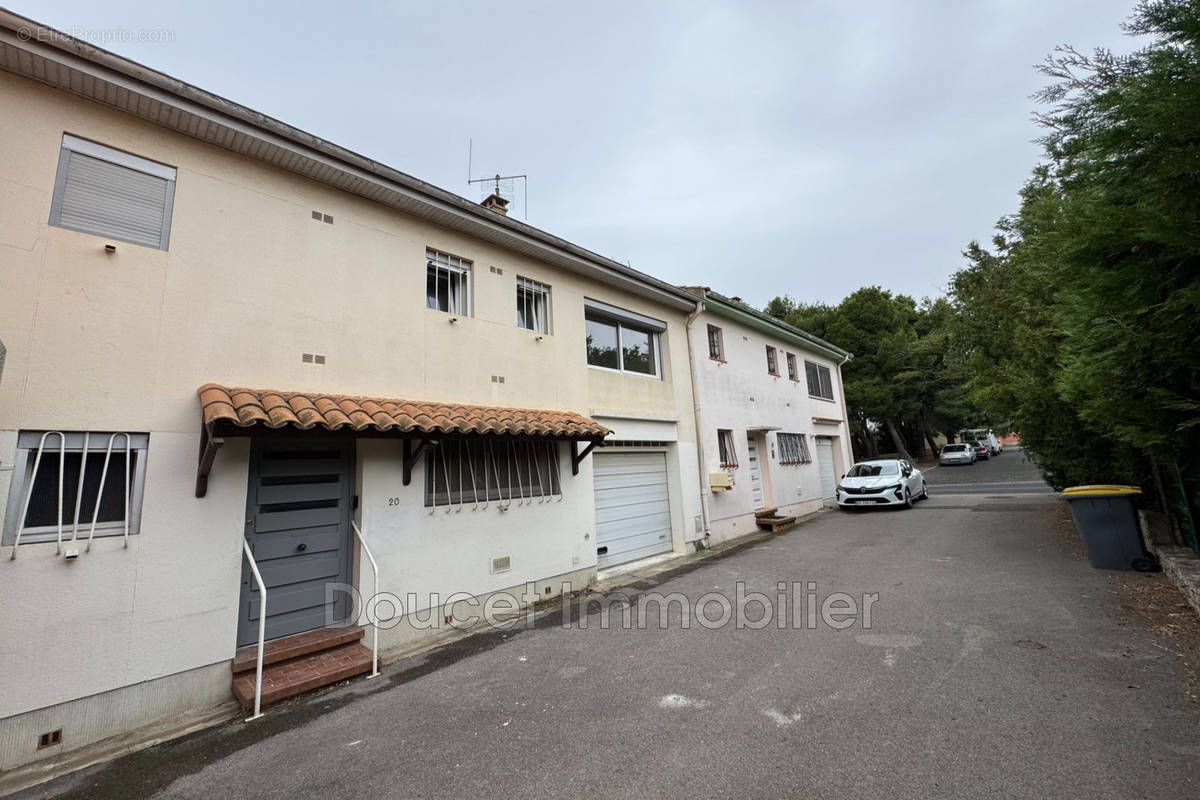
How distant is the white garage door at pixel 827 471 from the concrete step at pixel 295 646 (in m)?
14.5

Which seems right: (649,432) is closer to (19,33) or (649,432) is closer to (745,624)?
(745,624)

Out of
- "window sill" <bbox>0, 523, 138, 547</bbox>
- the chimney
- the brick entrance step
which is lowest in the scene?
the brick entrance step

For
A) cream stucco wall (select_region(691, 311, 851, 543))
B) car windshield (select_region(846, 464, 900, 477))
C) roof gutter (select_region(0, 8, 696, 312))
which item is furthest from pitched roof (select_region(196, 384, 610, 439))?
car windshield (select_region(846, 464, 900, 477))

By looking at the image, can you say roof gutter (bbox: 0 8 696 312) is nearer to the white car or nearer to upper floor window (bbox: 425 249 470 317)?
upper floor window (bbox: 425 249 470 317)

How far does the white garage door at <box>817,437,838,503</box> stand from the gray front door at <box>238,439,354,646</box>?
14.5 metres

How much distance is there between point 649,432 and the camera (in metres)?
9.14

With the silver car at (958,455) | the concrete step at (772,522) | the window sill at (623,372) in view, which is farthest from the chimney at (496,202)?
the silver car at (958,455)

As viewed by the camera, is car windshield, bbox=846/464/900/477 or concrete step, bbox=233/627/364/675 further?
car windshield, bbox=846/464/900/477

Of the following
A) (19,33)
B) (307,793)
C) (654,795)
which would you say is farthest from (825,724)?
(19,33)

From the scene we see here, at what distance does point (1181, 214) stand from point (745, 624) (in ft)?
15.7

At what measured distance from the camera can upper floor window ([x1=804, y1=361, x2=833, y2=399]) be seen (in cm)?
1645

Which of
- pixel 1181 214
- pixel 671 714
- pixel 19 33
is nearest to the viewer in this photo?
pixel 1181 214

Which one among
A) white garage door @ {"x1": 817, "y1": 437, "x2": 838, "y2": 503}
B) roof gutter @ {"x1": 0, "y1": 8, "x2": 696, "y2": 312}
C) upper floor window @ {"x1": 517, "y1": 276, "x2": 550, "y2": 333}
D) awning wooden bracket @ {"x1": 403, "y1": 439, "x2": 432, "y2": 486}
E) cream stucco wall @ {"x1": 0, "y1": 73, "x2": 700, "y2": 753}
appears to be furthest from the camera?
white garage door @ {"x1": 817, "y1": 437, "x2": 838, "y2": 503}

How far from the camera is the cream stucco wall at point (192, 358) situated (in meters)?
3.66
